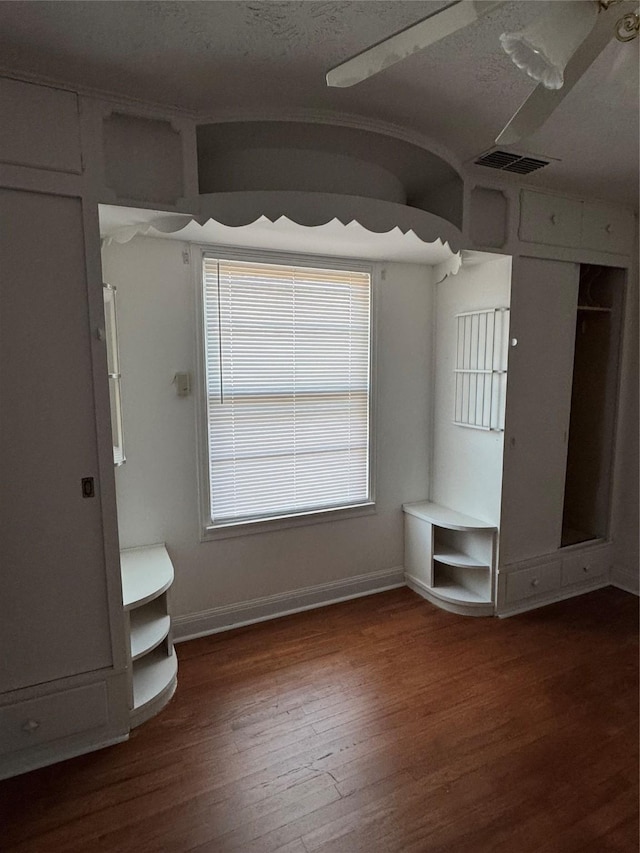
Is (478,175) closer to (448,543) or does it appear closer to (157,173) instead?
(157,173)

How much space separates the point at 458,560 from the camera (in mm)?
3121

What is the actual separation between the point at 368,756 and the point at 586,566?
2.26 metres

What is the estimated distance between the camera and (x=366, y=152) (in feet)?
7.34

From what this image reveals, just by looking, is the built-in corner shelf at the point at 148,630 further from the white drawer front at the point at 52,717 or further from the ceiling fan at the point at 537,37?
the ceiling fan at the point at 537,37

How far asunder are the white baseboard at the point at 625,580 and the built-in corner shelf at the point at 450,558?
46.8 inches

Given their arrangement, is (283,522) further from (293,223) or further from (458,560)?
(293,223)

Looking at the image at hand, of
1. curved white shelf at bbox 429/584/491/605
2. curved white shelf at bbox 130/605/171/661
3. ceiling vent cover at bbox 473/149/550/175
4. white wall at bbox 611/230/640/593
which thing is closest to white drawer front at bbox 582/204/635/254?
white wall at bbox 611/230/640/593

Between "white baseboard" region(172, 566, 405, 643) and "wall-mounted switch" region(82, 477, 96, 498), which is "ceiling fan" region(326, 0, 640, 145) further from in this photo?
"white baseboard" region(172, 566, 405, 643)

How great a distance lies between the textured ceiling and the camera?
1411 millimetres

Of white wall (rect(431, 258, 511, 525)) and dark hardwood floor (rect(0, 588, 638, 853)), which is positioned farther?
white wall (rect(431, 258, 511, 525))

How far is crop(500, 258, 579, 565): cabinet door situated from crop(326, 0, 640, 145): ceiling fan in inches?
66.9

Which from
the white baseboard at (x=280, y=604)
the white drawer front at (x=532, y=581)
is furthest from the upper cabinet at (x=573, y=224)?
the white baseboard at (x=280, y=604)

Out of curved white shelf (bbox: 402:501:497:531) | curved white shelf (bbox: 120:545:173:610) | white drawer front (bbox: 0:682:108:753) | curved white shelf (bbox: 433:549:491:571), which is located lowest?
white drawer front (bbox: 0:682:108:753)

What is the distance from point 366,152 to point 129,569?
238cm
